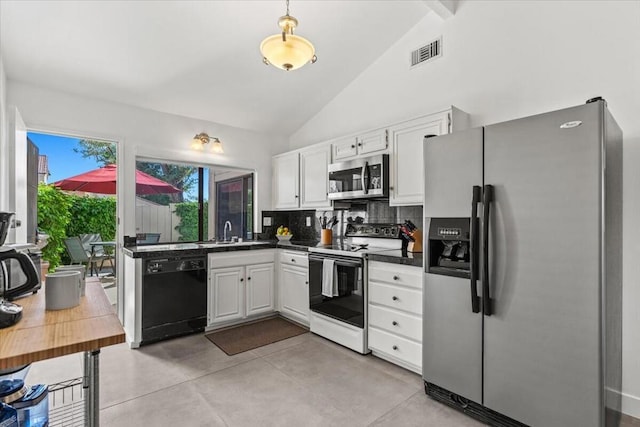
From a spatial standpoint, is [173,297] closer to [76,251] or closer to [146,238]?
[146,238]

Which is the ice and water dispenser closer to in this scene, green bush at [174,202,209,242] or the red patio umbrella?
green bush at [174,202,209,242]

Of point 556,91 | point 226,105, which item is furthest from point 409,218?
point 226,105

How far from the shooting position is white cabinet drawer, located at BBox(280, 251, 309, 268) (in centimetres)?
365

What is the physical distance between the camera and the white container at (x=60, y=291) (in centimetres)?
135

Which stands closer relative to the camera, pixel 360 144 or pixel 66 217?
pixel 360 144

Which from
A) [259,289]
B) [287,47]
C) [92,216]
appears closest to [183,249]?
[259,289]

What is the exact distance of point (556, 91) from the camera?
8.16ft

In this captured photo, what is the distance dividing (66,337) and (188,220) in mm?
3280

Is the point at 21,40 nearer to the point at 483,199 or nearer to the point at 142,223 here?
the point at 142,223

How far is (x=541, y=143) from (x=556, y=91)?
1018 mm

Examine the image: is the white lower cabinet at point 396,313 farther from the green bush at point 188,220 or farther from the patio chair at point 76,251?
the patio chair at point 76,251

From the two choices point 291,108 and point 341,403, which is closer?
point 341,403

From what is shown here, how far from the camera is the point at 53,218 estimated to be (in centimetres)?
487

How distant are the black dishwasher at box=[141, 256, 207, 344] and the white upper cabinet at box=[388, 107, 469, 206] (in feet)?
7.11
